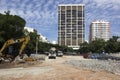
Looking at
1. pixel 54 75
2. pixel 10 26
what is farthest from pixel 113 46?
pixel 54 75

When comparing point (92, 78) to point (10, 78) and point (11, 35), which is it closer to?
point (10, 78)

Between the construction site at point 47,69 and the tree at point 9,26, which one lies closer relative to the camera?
the construction site at point 47,69

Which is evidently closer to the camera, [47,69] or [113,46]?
[47,69]

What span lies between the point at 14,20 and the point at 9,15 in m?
1.75

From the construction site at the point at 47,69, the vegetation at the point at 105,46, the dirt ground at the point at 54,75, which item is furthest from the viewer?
the vegetation at the point at 105,46

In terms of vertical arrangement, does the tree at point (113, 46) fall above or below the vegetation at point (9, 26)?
below

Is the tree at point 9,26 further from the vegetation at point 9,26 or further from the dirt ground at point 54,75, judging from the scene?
the dirt ground at point 54,75

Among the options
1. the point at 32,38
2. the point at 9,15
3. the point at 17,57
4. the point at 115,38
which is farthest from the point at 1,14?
the point at 115,38

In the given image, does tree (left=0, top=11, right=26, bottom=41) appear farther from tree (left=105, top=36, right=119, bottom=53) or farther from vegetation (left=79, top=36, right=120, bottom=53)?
vegetation (left=79, top=36, right=120, bottom=53)

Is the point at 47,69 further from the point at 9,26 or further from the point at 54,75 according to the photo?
the point at 9,26

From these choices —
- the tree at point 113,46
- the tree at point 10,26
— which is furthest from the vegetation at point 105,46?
the tree at point 10,26

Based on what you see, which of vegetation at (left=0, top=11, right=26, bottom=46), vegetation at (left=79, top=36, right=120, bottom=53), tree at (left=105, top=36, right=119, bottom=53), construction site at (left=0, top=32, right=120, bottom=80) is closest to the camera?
construction site at (left=0, top=32, right=120, bottom=80)

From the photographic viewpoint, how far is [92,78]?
83.6 feet

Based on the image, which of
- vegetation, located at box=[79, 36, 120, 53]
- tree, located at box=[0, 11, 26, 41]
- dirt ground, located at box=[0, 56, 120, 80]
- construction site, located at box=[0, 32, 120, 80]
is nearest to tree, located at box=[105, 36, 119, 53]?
vegetation, located at box=[79, 36, 120, 53]
